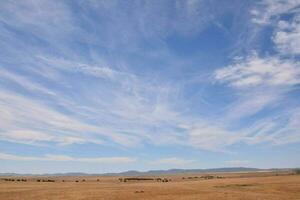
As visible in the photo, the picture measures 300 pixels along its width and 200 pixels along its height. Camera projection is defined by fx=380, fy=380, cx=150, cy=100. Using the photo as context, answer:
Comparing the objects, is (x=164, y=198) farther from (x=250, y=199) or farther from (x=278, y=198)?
(x=278, y=198)

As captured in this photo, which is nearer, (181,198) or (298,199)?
(298,199)

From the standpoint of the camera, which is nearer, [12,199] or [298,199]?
[298,199]

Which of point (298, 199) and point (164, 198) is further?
point (164, 198)

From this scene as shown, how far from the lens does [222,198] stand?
1678 inches

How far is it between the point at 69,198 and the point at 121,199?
20.6 feet

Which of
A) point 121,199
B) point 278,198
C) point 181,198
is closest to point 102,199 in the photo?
point 121,199

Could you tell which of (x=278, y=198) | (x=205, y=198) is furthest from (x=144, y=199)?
(x=278, y=198)

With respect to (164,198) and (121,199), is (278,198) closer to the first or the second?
(164,198)

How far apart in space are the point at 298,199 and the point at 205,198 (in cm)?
988

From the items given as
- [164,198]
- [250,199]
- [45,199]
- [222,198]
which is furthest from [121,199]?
[250,199]

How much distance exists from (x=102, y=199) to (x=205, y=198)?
11631 millimetres

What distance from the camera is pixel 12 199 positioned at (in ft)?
141

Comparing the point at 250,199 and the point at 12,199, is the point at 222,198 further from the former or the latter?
the point at 12,199

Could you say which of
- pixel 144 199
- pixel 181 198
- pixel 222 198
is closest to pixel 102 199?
pixel 144 199
